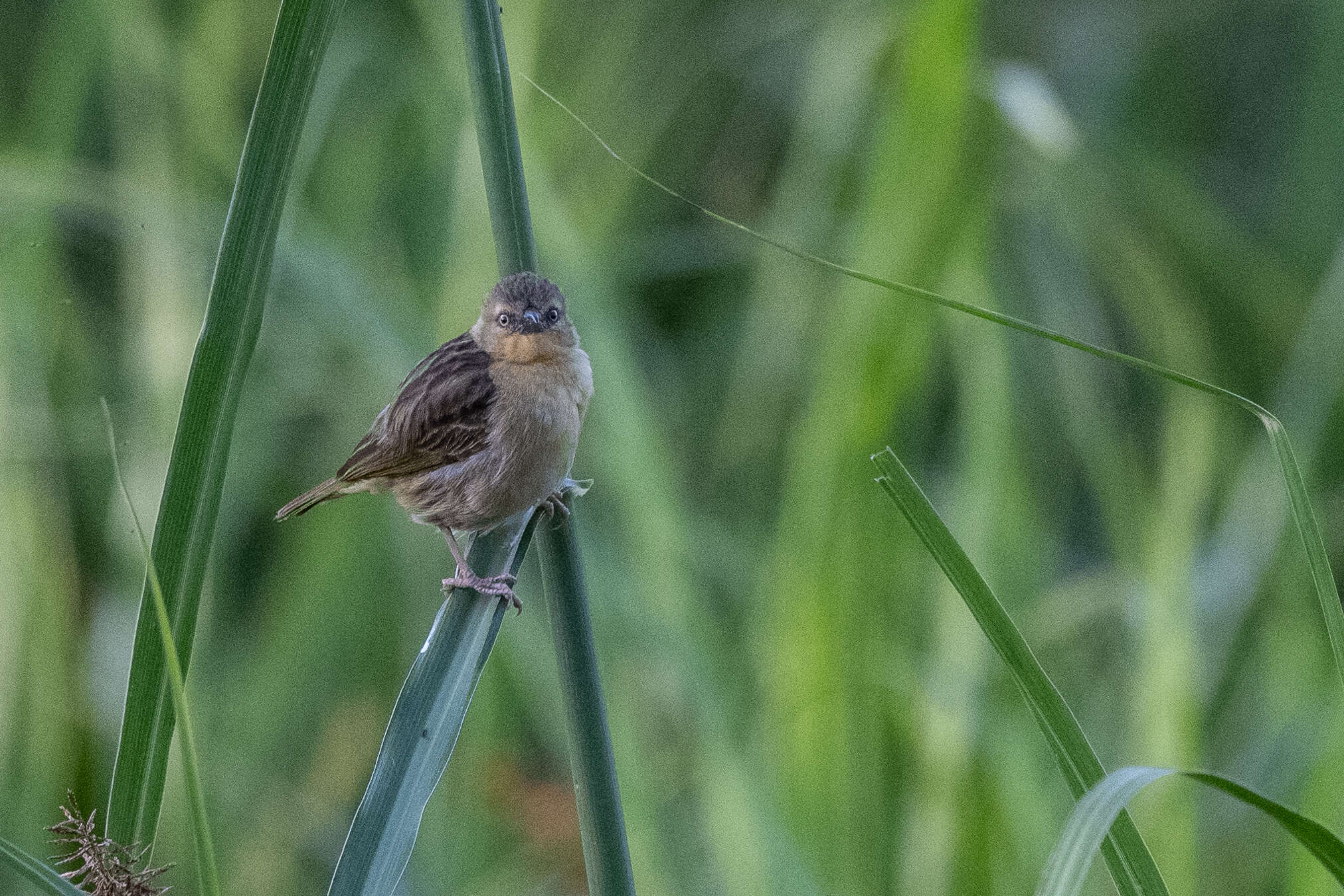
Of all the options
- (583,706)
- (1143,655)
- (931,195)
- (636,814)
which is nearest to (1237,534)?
(1143,655)

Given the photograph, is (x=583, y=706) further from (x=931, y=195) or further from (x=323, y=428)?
(x=323, y=428)

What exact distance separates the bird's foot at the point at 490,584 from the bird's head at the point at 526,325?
1.56ft

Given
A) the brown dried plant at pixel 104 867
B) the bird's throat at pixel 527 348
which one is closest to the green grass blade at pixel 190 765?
the brown dried plant at pixel 104 867

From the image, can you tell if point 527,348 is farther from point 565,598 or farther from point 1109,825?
point 1109,825

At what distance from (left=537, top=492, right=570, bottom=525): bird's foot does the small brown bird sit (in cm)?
13

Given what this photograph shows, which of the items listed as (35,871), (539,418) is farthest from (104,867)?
(539,418)

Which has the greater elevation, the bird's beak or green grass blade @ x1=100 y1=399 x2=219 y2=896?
the bird's beak

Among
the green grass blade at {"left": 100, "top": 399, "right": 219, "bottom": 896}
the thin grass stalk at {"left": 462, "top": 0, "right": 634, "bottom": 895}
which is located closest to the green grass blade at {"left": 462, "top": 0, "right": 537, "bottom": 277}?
the thin grass stalk at {"left": 462, "top": 0, "right": 634, "bottom": 895}

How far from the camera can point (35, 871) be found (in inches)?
35.9

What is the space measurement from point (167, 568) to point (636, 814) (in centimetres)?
94

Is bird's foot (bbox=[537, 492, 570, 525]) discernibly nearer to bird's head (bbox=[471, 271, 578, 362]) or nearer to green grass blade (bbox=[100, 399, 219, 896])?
bird's head (bbox=[471, 271, 578, 362])

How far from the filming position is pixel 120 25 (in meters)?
2.86

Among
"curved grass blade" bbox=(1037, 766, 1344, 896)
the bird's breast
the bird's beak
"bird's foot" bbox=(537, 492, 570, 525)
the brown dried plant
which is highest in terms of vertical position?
the bird's beak

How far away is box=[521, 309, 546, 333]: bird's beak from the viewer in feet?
6.87
